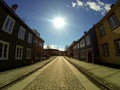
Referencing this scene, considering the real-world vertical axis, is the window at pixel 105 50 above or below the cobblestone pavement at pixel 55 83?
above

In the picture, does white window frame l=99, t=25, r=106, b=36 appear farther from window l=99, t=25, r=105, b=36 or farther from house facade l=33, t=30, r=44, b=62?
house facade l=33, t=30, r=44, b=62

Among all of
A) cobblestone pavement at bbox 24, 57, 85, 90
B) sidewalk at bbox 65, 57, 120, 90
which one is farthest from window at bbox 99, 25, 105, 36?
cobblestone pavement at bbox 24, 57, 85, 90

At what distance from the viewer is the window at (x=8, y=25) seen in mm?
13837

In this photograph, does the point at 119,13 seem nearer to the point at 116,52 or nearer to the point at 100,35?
the point at 116,52

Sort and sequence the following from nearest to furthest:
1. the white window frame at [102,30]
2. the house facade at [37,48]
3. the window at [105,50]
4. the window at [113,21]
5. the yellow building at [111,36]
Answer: the yellow building at [111,36]
the window at [113,21]
the window at [105,50]
the white window frame at [102,30]
the house facade at [37,48]

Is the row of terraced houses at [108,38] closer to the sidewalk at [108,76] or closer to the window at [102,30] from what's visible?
the window at [102,30]

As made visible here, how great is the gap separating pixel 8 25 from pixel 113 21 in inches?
550

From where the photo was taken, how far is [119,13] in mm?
14742

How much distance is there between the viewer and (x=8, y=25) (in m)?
14.6

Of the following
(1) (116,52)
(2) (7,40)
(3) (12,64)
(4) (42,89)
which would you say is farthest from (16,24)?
(1) (116,52)

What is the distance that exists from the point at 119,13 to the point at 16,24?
1365 cm

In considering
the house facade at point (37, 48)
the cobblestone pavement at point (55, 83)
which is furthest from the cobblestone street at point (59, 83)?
the house facade at point (37, 48)

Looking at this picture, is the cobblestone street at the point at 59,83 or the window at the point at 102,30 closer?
the cobblestone street at the point at 59,83

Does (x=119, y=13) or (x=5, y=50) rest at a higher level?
(x=119, y=13)
